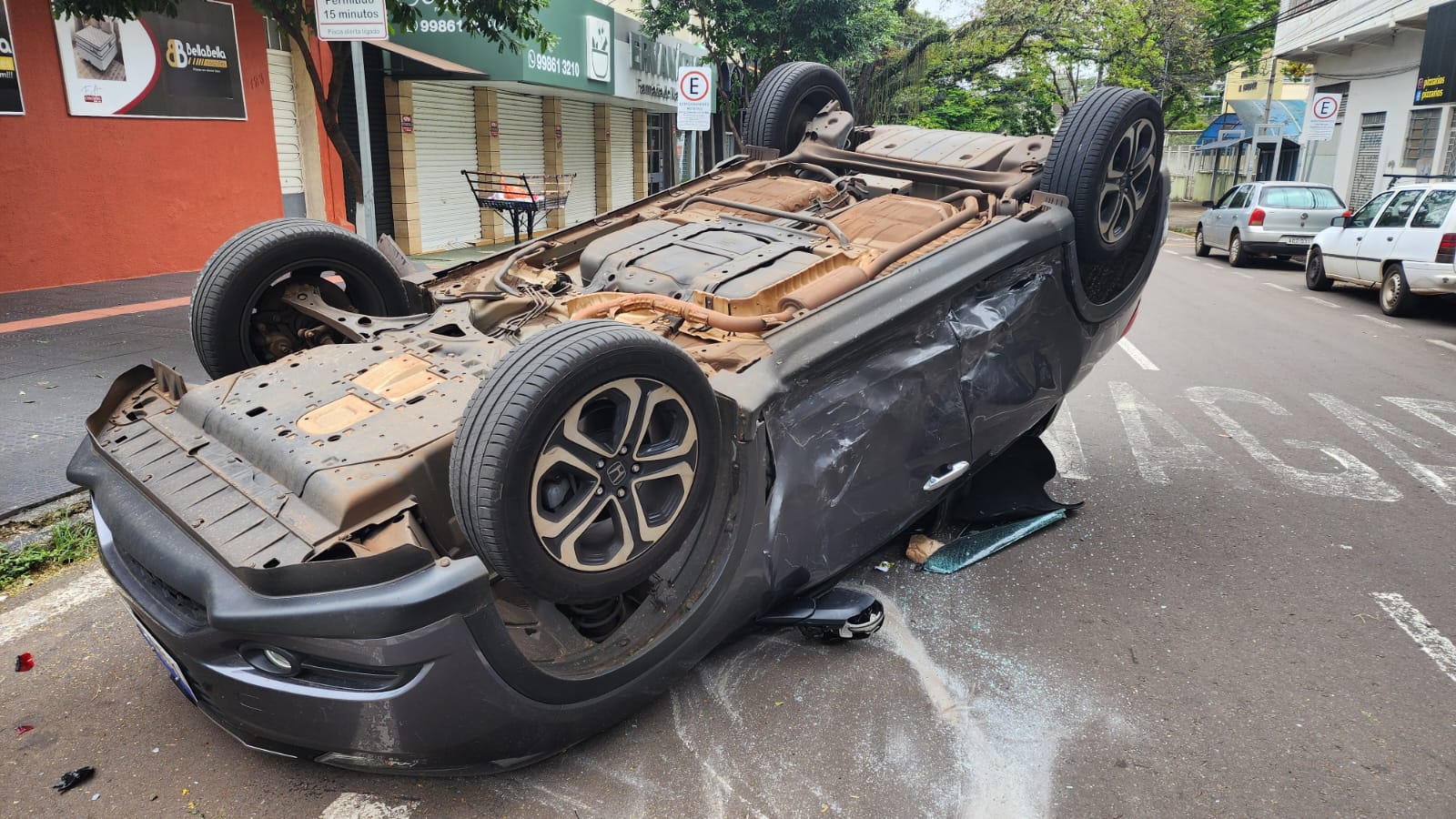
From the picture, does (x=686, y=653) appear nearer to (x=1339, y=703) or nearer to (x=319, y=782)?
(x=319, y=782)

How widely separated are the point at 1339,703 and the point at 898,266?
2.26 metres

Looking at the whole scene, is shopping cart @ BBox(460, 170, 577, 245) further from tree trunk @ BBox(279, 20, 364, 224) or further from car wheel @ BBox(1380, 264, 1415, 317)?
car wheel @ BBox(1380, 264, 1415, 317)

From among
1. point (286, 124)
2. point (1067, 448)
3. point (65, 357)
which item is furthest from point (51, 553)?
point (286, 124)

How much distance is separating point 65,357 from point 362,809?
241 inches

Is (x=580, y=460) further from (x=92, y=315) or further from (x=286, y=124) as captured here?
(x=286, y=124)

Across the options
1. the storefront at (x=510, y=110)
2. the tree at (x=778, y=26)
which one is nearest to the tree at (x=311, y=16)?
the storefront at (x=510, y=110)

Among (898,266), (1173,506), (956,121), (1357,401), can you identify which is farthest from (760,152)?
(956,121)

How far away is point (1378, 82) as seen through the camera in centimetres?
2453

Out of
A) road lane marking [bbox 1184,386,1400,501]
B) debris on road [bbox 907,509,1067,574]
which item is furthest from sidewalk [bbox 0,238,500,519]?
road lane marking [bbox 1184,386,1400,501]

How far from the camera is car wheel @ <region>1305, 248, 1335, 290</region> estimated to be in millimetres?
13832

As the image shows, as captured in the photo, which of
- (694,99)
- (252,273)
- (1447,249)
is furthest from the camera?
(694,99)

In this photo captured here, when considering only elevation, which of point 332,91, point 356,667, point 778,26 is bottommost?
point 356,667

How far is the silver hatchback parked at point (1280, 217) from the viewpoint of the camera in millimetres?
16359

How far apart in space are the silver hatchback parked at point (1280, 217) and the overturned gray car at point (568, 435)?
548 inches
